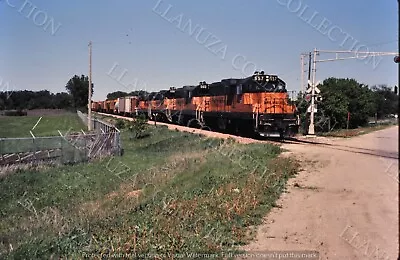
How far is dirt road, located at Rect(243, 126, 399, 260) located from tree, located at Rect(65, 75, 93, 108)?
9240 centimetres

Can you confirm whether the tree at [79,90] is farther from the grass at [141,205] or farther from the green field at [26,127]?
the grass at [141,205]

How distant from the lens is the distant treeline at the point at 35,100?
7616 centimetres

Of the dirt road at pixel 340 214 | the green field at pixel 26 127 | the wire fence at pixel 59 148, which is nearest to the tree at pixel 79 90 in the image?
the green field at pixel 26 127

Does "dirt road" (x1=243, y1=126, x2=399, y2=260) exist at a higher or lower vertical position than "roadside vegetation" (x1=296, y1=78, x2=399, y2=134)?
lower

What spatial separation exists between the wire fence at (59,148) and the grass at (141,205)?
3.31ft

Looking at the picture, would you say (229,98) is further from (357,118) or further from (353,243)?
(357,118)

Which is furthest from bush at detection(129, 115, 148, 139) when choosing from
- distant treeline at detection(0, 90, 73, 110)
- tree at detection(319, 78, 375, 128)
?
Answer: distant treeline at detection(0, 90, 73, 110)

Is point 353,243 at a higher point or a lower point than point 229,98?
lower

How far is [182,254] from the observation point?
6.66m

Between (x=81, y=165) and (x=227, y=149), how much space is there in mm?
7595

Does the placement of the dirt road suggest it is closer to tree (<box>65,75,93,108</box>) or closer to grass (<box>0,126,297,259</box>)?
grass (<box>0,126,297,259</box>)

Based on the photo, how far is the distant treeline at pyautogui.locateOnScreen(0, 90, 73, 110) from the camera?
76162 mm

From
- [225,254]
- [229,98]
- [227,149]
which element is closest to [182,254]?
[225,254]

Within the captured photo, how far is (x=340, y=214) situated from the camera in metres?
8.34
